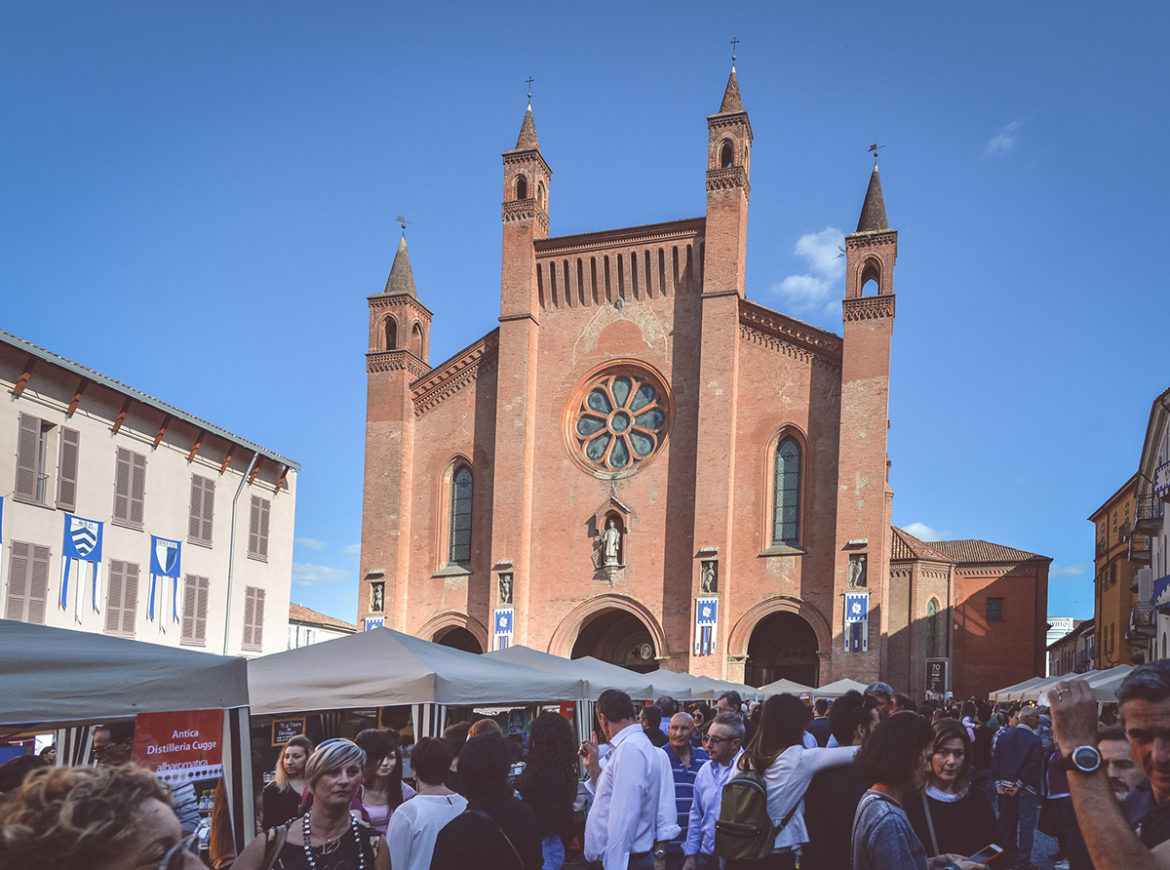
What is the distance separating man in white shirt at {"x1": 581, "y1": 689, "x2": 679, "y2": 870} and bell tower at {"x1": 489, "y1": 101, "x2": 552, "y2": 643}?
23.1 metres

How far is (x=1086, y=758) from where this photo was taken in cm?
227

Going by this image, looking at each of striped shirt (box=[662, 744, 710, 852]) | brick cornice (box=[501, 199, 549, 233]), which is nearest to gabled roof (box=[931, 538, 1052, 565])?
brick cornice (box=[501, 199, 549, 233])

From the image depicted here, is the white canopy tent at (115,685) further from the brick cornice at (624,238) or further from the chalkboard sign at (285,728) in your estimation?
the brick cornice at (624,238)

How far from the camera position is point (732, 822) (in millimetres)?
4551

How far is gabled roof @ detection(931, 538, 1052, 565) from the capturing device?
150 ft

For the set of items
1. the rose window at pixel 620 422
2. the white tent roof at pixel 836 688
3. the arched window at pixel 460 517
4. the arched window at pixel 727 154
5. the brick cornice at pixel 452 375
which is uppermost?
the arched window at pixel 727 154

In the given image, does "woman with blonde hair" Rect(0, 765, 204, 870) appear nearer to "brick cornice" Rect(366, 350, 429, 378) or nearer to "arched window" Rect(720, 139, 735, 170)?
"arched window" Rect(720, 139, 735, 170)

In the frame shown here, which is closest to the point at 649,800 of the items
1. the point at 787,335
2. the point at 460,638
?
the point at 787,335

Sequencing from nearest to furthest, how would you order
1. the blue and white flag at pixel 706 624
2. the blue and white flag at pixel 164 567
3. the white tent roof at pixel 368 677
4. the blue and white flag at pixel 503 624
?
the white tent roof at pixel 368 677 < the blue and white flag at pixel 164 567 < the blue and white flag at pixel 706 624 < the blue and white flag at pixel 503 624

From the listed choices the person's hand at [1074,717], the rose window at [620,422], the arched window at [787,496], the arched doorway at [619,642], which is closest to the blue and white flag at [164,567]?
the rose window at [620,422]

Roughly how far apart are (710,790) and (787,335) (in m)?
23.0

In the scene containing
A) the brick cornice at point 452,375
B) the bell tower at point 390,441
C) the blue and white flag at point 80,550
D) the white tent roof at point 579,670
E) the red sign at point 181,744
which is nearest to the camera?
the red sign at point 181,744

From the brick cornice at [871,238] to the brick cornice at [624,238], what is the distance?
384cm

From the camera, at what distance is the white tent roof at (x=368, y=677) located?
8484mm
